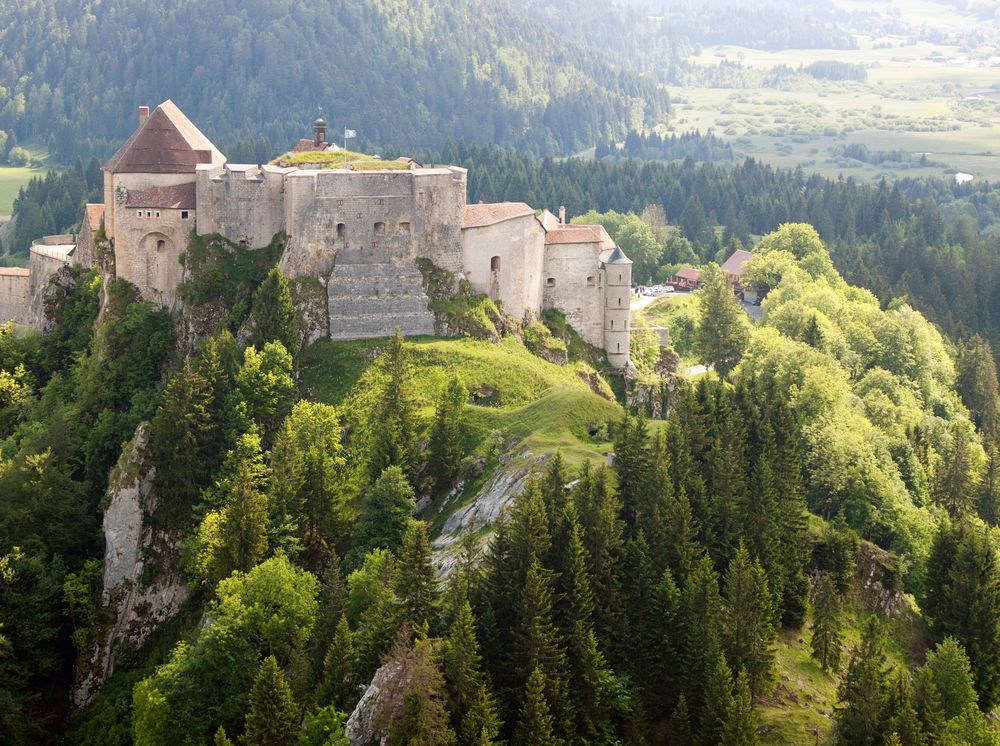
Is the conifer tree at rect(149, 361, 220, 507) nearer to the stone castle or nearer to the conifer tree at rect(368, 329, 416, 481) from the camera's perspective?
the conifer tree at rect(368, 329, 416, 481)

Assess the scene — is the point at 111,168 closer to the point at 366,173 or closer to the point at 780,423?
the point at 366,173

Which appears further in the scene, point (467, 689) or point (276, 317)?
point (276, 317)

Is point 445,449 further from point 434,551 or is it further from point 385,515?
point 434,551

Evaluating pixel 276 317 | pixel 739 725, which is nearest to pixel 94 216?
pixel 276 317

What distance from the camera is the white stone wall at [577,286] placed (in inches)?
3799

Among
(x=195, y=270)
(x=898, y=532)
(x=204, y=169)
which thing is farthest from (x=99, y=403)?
(x=898, y=532)

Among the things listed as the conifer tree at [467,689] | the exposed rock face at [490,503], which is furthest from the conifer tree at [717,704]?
the exposed rock face at [490,503]

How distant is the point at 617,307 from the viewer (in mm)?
98688

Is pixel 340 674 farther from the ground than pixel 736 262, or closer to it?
closer to it

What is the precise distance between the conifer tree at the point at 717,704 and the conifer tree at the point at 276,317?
1519 inches

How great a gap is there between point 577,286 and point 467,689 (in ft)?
149

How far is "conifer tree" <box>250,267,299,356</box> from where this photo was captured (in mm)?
86438

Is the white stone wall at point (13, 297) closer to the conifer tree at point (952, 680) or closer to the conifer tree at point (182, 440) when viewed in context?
the conifer tree at point (182, 440)

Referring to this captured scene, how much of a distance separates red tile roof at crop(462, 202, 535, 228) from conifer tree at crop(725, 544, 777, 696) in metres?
34.6
